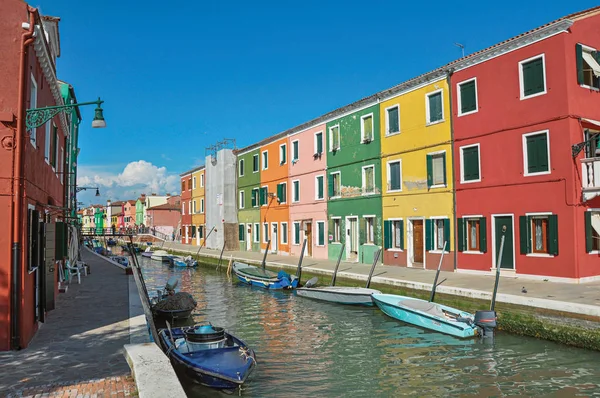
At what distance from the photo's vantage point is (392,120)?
2262 cm

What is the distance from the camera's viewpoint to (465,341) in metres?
Answer: 11.7

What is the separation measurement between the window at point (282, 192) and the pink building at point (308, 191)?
2.26 ft

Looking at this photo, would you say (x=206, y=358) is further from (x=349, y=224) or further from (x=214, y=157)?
(x=214, y=157)

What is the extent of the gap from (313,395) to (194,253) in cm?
3203

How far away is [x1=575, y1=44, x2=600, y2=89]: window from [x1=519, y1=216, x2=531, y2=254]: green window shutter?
510 cm

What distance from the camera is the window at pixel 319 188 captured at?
2823cm

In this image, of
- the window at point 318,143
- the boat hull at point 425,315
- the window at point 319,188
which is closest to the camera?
the boat hull at point 425,315

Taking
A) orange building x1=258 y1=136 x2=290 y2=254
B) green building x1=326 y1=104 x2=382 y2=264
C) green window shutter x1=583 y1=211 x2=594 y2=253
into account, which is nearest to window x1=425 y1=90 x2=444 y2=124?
A: green building x1=326 y1=104 x2=382 y2=264

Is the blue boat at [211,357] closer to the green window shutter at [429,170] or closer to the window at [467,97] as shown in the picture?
the green window shutter at [429,170]

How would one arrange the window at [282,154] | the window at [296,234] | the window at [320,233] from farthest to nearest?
the window at [282,154], the window at [296,234], the window at [320,233]

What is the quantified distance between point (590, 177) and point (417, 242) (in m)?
7.77

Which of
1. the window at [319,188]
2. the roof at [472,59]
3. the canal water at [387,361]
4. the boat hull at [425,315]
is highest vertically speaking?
the roof at [472,59]

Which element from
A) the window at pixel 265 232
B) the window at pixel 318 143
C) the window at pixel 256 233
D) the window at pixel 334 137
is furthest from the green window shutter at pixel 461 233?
the window at pixel 256 233

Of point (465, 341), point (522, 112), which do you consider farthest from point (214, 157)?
point (465, 341)
